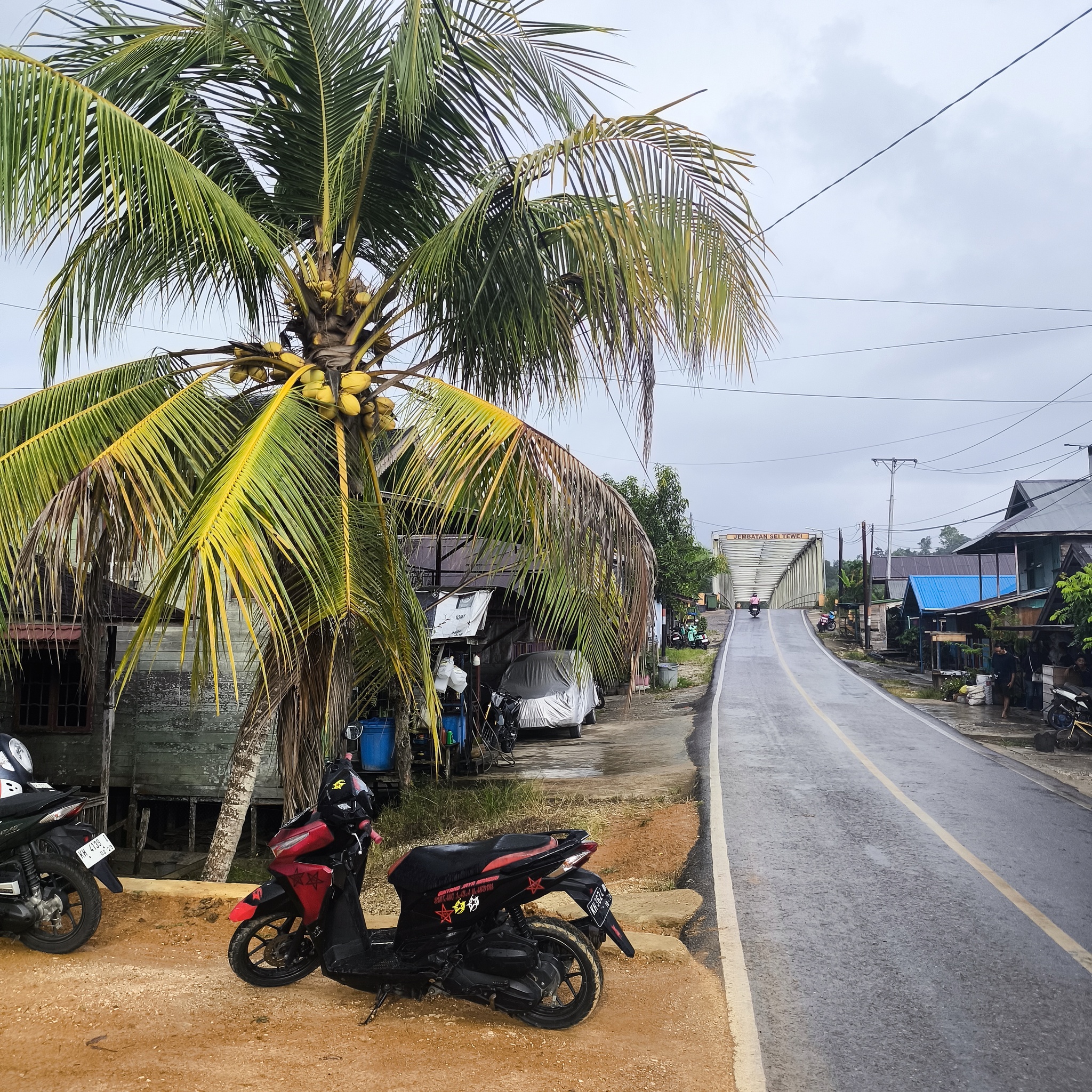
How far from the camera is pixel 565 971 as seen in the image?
14.9 ft

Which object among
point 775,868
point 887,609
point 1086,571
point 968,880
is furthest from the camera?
point 887,609

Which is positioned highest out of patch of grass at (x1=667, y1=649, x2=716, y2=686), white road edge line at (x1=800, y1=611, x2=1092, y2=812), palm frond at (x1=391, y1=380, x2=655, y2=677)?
palm frond at (x1=391, y1=380, x2=655, y2=677)

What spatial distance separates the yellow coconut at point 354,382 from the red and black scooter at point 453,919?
2.30 meters

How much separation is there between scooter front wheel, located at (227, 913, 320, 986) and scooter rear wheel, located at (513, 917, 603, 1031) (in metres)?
1.38

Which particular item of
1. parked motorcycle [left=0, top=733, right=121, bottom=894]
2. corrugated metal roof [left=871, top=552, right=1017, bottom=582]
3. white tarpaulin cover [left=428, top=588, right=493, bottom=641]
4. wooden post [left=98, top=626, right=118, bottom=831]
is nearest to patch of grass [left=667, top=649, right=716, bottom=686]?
corrugated metal roof [left=871, top=552, right=1017, bottom=582]

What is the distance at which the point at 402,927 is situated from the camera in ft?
15.1

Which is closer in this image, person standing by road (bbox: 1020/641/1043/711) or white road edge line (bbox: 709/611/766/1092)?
white road edge line (bbox: 709/611/766/1092)

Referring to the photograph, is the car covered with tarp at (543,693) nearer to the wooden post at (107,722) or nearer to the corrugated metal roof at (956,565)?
the wooden post at (107,722)

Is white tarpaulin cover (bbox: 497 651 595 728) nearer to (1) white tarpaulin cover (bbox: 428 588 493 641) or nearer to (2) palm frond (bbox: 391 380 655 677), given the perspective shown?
(1) white tarpaulin cover (bbox: 428 588 493 641)

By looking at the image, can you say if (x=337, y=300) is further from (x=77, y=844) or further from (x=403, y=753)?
(x=403, y=753)

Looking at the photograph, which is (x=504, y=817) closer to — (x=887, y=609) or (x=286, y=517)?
(x=286, y=517)

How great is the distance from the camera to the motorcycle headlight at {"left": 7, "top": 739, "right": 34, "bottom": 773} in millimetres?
6312

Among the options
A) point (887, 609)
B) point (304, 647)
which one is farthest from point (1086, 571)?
point (887, 609)

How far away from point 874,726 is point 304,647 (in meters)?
14.4
